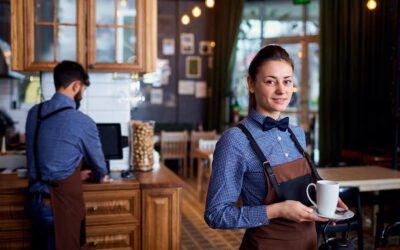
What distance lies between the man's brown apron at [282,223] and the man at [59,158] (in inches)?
54.8

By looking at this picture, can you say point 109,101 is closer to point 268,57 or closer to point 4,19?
point 268,57

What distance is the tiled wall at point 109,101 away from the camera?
12.3ft

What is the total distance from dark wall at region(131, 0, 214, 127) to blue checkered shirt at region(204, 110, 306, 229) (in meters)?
8.29

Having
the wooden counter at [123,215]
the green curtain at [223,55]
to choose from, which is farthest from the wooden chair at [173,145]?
the wooden counter at [123,215]

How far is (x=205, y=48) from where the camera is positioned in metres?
10.1

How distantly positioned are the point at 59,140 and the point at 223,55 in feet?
24.5

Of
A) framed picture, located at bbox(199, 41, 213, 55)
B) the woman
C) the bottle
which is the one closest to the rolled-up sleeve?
the woman

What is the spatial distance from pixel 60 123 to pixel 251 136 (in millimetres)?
1465

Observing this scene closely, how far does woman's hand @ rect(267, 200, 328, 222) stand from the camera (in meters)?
1.44

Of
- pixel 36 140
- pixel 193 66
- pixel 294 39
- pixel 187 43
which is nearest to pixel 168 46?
pixel 187 43

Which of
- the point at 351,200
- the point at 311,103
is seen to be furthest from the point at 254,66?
the point at 311,103

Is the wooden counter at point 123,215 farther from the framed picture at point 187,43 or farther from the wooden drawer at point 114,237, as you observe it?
the framed picture at point 187,43

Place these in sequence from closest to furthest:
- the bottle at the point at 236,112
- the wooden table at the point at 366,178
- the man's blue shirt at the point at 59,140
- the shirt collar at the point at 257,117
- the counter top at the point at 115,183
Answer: the shirt collar at the point at 257,117 → the man's blue shirt at the point at 59,140 → the counter top at the point at 115,183 → the wooden table at the point at 366,178 → the bottle at the point at 236,112

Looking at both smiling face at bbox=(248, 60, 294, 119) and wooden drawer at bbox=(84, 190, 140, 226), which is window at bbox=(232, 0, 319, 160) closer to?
wooden drawer at bbox=(84, 190, 140, 226)
